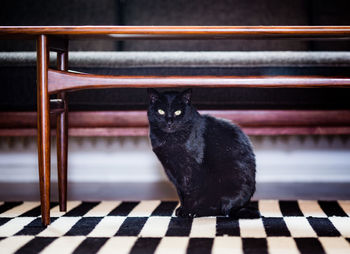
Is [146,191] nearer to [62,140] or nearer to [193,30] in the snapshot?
[62,140]

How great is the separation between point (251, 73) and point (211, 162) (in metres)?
0.44

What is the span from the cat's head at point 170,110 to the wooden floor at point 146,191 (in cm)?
49

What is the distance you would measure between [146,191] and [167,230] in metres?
0.61

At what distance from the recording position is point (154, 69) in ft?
5.33

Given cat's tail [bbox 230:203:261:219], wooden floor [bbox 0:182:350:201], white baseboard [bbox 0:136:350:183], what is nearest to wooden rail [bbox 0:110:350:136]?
white baseboard [bbox 0:136:350:183]

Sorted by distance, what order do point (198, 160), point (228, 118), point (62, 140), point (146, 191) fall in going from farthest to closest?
point (146, 191) → point (228, 118) → point (62, 140) → point (198, 160)

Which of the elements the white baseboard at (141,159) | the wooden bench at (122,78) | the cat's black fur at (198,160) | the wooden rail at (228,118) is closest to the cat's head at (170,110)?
the cat's black fur at (198,160)

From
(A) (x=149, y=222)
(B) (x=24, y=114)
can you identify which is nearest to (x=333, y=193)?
(A) (x=149, y=222)

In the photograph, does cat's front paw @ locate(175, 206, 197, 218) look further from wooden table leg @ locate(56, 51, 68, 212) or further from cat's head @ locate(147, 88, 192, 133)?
wooden table leg @ locate(56, 51, 68, 212)

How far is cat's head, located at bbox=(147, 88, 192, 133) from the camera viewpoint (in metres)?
1.33

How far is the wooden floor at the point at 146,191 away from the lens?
5.81ft

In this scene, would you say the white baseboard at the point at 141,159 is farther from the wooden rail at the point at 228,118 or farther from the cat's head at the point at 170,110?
the cat's head at the point at 170,110

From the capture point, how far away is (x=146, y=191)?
1788 millimetres

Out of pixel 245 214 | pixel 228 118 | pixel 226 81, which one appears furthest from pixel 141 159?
pixel 226 81
